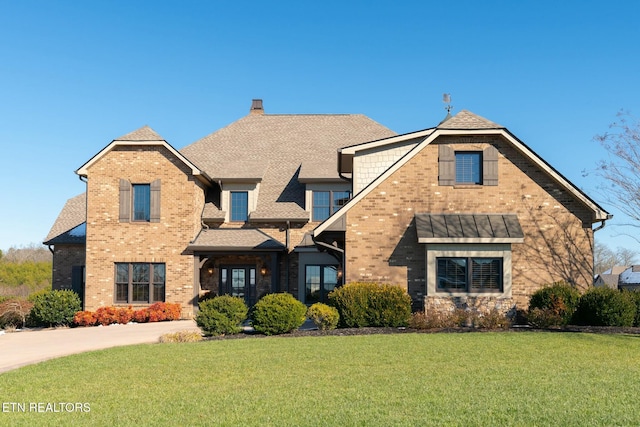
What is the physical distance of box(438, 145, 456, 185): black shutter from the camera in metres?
20.5

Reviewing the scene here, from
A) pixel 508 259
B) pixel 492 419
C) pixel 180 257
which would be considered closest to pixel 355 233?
pixel 508 259

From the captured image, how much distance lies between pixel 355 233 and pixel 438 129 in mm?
4422

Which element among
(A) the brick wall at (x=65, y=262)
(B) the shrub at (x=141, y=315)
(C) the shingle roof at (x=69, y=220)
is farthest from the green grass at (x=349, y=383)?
(C) the shingle roof at (x=69, y=220)

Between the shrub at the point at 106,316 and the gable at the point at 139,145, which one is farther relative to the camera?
the gable at the point at 139,145

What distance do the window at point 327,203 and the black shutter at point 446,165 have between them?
7743 mm

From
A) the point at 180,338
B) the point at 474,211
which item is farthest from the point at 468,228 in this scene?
the point at 180,338

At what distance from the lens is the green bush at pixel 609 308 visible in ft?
59.7

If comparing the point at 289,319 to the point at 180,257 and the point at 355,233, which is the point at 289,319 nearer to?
the point at 355,233

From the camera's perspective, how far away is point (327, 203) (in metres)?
27.9

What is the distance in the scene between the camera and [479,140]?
20609 millimetres

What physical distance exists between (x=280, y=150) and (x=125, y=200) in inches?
346

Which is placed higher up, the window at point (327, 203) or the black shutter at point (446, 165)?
the black shutter at point (446, 165)

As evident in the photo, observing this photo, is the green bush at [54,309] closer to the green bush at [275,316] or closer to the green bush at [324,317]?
the green bush at [275,316]

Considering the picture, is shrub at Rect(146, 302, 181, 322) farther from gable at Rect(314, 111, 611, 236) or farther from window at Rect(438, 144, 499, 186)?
window at Rect(438, 144, 499, 186)
